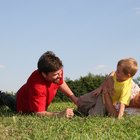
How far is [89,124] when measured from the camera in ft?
20.0

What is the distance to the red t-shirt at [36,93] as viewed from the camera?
7.39 metres

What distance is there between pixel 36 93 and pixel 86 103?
1107 millimetres

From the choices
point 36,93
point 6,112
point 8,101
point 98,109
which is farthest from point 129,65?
point 8,101

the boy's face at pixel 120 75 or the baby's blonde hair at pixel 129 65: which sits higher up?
the baby's blonde hair at pixel 129 65

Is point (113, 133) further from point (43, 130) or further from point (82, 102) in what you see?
point (82, 102)

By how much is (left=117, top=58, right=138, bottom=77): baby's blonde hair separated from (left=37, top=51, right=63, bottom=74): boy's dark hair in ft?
3.42

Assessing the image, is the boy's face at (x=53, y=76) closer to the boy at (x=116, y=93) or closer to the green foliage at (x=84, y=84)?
the boy at (x=116, y=93)

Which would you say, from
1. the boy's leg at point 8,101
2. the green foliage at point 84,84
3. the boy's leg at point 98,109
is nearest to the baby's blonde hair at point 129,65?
the boy's leg at point 98,109

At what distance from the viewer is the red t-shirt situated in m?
7.39

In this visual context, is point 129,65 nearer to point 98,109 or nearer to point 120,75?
point 120,75

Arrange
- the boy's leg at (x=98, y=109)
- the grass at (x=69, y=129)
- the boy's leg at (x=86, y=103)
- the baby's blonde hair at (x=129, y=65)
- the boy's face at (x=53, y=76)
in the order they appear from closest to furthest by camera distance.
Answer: the grass at (x=69, y=129)
the baby's blonde hair at (x=129, y=65)
the boy's face at (x=53, y=76)
the boy's leg at (x=98, y=109)
the boy's leg at (x=86, y=103)

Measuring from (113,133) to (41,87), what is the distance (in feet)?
6.88

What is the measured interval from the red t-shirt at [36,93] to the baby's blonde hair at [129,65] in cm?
129

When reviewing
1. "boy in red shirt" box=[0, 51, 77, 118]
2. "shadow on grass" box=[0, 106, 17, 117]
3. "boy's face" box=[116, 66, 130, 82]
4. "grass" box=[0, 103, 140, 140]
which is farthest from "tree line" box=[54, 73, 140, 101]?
"grass" box=[0, 103, 140, 140]
